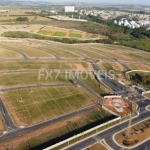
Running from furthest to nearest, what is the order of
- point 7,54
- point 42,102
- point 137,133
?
point 7,54, point 42,102, point 137,133

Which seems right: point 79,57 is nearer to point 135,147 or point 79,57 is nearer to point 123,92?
point 123,92

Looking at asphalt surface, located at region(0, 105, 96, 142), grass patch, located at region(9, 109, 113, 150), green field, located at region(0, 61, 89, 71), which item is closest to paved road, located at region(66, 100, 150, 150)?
grass patch, located at region(9, 109, 113, 150)

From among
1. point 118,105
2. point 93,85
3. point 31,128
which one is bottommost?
point 31,128

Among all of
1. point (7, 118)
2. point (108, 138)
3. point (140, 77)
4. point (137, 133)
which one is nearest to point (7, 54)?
point (7, 118)

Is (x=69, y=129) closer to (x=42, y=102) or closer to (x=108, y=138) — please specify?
(x=108, y=138)

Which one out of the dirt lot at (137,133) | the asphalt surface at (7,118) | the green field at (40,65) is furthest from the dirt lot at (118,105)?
the green field at (40,65)

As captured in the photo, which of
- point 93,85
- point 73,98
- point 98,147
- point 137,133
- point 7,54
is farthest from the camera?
point 7,54

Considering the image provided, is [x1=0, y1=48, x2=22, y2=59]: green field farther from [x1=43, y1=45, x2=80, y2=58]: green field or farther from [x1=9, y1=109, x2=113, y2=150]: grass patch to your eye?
[x1=9, y1=109, x2=113, y2=150]: grass patch

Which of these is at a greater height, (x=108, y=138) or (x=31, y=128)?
(x=31, y=128)
